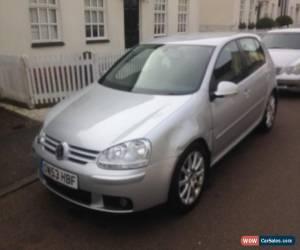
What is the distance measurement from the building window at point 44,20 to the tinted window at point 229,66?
6.58 m

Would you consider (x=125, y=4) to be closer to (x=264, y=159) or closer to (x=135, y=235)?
(x=264, y=159)

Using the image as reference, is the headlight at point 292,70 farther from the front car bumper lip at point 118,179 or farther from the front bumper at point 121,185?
the front car bumper lip at point 118,179

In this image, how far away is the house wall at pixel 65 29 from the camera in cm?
852

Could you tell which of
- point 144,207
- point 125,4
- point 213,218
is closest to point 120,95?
point 144,207

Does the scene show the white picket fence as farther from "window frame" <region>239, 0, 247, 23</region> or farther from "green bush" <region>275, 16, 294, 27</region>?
"green bush" <region>275, 16, 294, 27</region>

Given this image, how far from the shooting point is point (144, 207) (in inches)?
113

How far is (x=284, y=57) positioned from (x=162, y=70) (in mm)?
5488

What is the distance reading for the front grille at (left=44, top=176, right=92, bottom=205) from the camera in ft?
9.61

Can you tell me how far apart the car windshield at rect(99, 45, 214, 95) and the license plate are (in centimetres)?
122

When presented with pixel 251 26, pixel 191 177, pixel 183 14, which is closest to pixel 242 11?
pixel 251 26

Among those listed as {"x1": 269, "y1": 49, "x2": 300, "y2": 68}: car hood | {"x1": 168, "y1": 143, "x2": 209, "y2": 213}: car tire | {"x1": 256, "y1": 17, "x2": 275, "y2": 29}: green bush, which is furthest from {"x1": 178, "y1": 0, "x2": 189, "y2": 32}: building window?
{"x1": 168, "y1": 143, "x2": 209, "y2": 213}: car tire

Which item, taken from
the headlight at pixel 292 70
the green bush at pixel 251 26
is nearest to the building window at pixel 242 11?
the green bush at pixel 251 26

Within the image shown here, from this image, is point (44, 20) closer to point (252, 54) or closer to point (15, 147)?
point (15, 147)

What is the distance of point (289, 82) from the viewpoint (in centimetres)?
786
